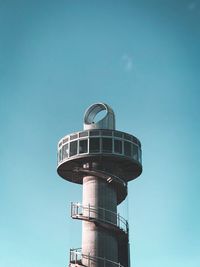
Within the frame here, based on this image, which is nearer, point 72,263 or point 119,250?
point 72,263

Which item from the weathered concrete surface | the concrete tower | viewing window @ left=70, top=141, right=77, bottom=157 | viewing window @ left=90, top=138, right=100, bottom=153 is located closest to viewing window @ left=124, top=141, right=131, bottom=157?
the concrete tower

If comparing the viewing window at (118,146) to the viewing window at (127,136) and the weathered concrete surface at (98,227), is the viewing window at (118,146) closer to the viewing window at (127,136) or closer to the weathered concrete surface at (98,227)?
the viewing window at (127,136)

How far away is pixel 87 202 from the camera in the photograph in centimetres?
4941

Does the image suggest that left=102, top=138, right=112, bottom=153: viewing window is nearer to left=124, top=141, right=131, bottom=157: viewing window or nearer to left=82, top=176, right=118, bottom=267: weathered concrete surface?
left=124, top=141, right=131, bottom=157: viewing window

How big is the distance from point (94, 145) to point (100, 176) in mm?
3221

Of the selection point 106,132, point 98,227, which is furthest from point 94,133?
point 98,227

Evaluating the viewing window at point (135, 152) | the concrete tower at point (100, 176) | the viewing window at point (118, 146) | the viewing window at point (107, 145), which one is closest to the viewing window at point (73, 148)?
the concrete tower at point (100, 176)

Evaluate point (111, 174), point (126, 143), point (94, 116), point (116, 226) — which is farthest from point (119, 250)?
point (94, 116)

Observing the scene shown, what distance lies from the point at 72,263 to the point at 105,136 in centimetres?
1282

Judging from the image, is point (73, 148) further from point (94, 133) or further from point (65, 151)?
point (94, 133)

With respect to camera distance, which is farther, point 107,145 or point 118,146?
point 118,146

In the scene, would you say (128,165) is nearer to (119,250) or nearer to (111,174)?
(111,174)

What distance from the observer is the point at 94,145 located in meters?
51.1

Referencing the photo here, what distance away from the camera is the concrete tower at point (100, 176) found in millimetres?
47375
